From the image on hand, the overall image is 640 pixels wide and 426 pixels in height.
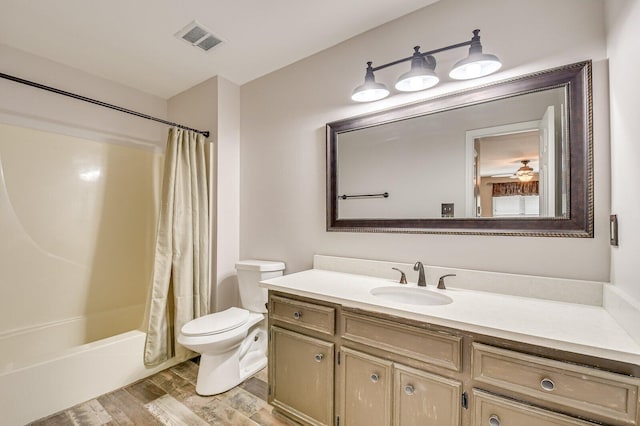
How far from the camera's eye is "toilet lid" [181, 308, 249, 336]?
1.86 m

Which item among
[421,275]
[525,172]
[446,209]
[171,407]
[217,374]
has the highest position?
[525,172]

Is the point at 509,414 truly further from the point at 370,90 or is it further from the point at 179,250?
the point at 179,250

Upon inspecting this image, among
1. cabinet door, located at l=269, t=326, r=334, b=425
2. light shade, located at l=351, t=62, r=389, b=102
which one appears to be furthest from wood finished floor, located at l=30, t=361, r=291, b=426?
light shade, located at l=351, t=62, r=389, b=102

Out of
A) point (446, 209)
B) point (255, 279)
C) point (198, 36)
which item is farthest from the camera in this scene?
point (255, 279)

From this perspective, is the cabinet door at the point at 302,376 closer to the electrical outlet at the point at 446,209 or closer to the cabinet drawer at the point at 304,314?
the cabinet drawer at the point at 304,314

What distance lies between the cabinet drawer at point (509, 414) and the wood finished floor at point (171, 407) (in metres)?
1.13

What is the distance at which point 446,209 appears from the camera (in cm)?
167

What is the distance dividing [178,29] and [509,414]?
2762mm

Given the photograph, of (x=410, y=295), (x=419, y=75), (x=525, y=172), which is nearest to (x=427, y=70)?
(x=419, y=75)

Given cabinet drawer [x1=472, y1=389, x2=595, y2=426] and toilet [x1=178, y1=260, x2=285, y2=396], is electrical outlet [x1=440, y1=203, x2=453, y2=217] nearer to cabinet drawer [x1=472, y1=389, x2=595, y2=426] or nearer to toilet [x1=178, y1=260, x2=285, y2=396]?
cabinet drawer [x1=472, y1=389, x2=595, y2=426]

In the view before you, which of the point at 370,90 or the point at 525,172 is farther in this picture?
the point at 370,90

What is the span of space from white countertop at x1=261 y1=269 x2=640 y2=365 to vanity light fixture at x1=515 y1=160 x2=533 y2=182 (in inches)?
23.4

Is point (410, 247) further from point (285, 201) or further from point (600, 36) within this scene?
point (600, 36)

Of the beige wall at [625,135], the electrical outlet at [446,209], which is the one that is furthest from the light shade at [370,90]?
the beige wall at [625,135]
